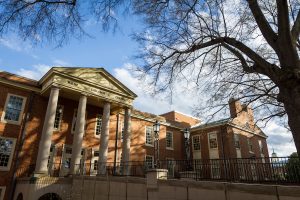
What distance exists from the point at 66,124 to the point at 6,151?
5089mm

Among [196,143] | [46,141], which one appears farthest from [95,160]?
[196,143]

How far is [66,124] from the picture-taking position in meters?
20.9

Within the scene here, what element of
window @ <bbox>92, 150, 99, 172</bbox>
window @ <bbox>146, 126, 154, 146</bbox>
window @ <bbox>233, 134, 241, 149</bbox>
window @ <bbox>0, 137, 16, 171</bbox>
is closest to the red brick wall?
window @ <bbox>233, 134, 241, 149</bbox>

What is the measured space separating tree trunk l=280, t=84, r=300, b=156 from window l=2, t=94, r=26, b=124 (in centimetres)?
1838

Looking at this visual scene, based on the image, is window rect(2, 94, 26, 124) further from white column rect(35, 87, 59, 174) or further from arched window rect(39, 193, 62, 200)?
arched window rect(39, 193, 62, 200)

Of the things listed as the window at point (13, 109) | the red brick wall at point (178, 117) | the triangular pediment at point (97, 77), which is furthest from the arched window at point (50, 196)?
the red brick wall at point (178, 117)

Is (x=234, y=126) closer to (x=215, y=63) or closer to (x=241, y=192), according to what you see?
(x=215, y=63)

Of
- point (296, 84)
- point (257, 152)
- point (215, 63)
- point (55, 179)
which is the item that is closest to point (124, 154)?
point (55, 179)

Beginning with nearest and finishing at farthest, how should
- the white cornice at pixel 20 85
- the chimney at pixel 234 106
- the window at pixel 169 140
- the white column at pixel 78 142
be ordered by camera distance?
the chimney at pixel 234 106 → the white column at pixel 78 142 → the white cornice at pixel 20 85 → the window at pixel 169 140

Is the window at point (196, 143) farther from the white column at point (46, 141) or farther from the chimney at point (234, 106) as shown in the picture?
the white column at point (46, 141)

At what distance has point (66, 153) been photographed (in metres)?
20.4

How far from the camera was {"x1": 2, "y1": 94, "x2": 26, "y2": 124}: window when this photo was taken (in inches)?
704

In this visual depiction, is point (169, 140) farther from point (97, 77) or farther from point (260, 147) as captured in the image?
point (260, 147)

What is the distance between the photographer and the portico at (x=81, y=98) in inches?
661
